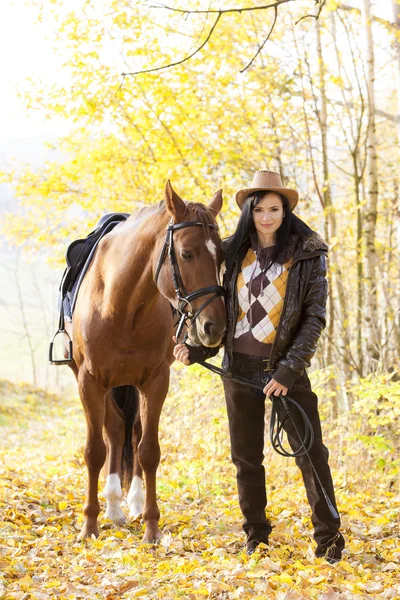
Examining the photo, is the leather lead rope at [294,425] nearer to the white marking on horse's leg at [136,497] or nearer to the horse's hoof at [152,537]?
the horse's hoof at [152,537]

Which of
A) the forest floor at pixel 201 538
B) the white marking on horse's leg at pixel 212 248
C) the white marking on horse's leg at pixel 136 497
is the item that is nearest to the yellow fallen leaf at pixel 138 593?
the forest floor at pixel 201 538

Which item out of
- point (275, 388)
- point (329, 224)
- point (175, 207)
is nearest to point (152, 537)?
point (275, 388)

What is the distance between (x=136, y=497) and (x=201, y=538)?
0.90 metres

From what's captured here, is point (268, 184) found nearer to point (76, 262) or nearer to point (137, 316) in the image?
point (137, 316)

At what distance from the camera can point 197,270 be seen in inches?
134

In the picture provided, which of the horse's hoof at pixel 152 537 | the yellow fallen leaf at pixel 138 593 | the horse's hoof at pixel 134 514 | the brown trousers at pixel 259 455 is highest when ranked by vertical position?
the brown trousers at pixel 259 455

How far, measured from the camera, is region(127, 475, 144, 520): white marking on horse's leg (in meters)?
4.92

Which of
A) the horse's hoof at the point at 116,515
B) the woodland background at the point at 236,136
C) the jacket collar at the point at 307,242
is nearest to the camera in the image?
the jacket collar at the point at 307,242

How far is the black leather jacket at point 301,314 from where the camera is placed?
330 cm

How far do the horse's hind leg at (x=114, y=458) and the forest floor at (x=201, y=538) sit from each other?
0.14 m

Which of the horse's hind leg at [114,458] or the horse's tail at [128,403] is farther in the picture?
the horse's tail at [128,403]

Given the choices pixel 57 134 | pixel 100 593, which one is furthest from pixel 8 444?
pixel 100 593

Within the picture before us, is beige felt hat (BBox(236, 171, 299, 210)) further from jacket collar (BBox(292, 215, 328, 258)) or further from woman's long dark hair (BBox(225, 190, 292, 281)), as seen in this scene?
jacket collar (BBox(292, 215, 328, 258))

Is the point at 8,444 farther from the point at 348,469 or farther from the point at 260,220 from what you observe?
the point at 260,220
